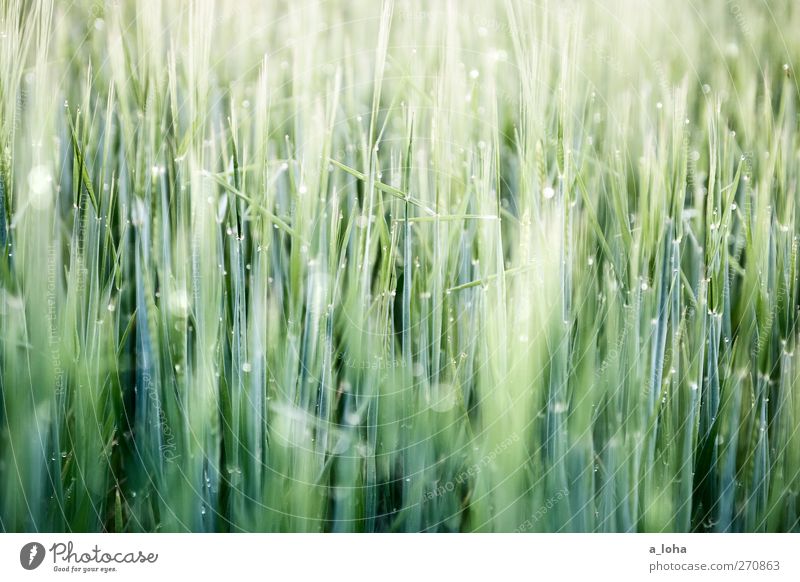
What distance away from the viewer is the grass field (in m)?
0.59

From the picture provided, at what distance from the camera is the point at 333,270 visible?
59 centimetres

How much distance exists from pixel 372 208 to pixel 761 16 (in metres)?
0.50

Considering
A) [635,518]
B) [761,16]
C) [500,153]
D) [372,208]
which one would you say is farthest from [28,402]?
[761,16]

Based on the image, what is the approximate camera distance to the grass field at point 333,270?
592mm

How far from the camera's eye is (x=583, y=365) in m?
0.60

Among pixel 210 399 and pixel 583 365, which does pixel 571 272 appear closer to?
pixel 583 365
